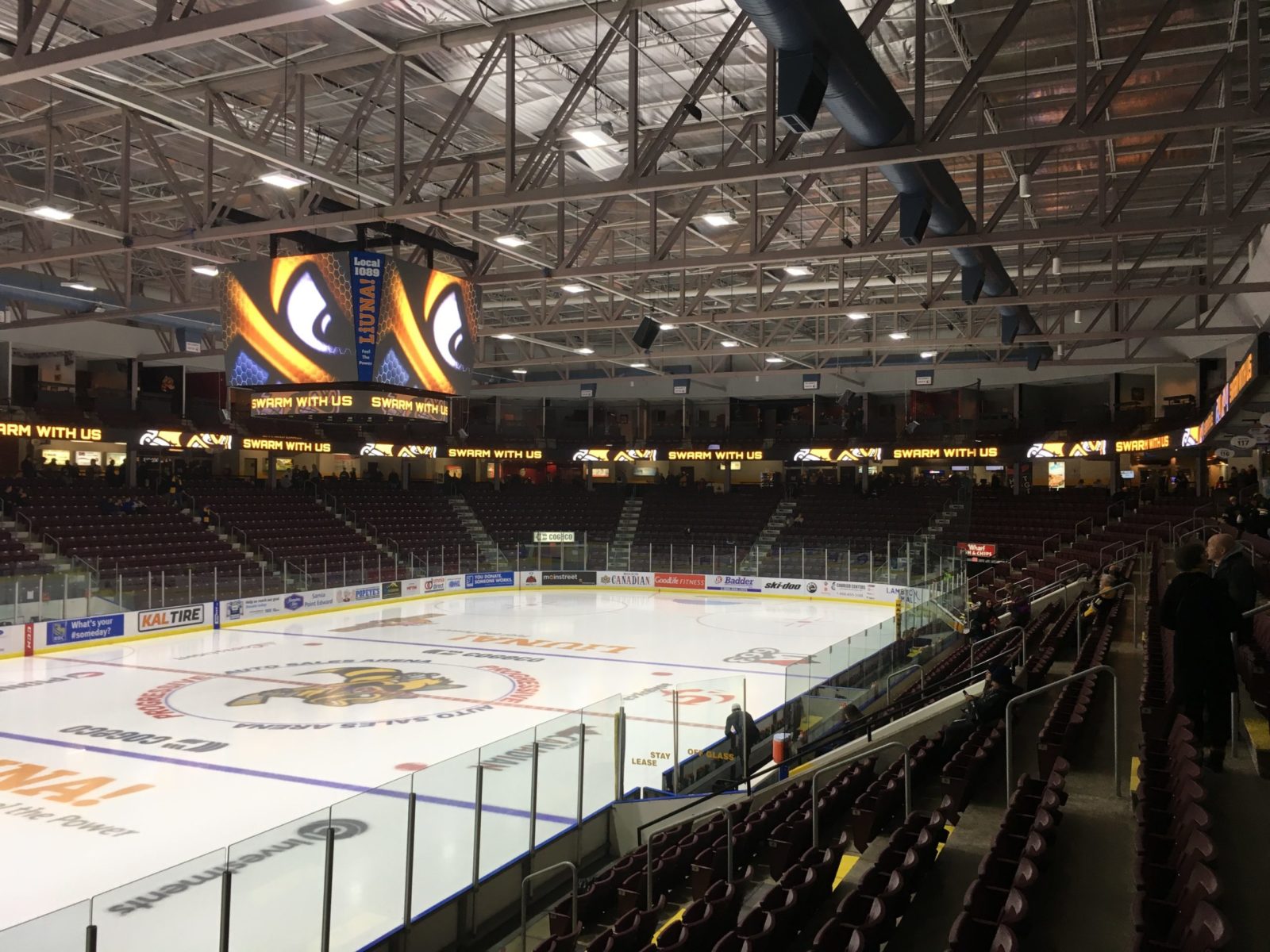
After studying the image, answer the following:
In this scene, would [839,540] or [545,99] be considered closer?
[545,99]

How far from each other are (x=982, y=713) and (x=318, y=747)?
8.79m

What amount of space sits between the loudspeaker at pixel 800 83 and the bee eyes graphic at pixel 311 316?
895 centimetres

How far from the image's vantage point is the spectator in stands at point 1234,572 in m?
6.18

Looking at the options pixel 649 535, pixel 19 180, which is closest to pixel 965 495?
pixel 649 535

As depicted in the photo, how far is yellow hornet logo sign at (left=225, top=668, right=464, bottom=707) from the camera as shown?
643 inches

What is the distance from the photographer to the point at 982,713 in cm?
847

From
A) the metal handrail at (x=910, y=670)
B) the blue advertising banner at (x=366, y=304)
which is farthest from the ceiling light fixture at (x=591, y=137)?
the metal handrail at (x=910, y=670)

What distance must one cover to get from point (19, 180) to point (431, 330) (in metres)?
9.40

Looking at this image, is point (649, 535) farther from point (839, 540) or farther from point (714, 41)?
point (714, 41)

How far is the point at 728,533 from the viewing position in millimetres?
39094

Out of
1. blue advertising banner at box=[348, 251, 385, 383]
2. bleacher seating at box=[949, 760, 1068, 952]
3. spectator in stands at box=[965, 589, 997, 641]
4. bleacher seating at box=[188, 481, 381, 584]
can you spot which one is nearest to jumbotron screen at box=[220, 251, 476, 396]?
blue advertising banner at box=[348, 251, 385, 383]

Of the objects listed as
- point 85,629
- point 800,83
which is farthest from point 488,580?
point 800,83

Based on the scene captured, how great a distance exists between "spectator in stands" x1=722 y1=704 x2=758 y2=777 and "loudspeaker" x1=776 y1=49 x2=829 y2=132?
5.78 meters

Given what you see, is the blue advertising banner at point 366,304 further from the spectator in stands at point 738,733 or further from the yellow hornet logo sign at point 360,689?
the spectator in stands at point 738,733
